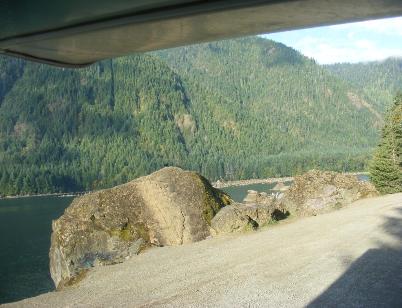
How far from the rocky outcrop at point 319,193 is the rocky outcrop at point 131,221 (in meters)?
2.97

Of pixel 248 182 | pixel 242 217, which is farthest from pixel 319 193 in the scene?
pixel 248 182

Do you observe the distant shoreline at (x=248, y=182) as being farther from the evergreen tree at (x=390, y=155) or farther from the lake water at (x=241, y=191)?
the evergreen tree at (x=390, y=155)

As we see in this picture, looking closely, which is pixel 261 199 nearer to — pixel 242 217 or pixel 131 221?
pixel 242 217

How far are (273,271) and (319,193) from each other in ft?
25.5

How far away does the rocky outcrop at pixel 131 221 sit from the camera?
16266mm

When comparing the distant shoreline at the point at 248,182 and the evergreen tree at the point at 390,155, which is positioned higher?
the evergreen tree at the point at 390,155

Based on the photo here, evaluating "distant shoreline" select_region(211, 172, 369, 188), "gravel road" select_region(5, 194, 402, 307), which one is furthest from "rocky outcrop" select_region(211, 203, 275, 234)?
"distant shoreline" select_region(211, 172, 369, 188)

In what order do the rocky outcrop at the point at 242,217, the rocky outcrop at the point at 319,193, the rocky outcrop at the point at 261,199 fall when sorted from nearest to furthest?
the rocky outcrop at the point at 242,217 → the rocky outcrop at the point at 319,193 → the rocky outcrop at the point at 261,199

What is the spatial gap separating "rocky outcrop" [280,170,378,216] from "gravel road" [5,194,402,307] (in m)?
1.59

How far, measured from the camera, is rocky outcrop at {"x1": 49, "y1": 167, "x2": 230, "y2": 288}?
53.4 feet

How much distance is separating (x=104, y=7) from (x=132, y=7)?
15 centimetres

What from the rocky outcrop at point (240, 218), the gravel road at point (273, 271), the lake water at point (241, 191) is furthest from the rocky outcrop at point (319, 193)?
the lake water at point (241, 191)

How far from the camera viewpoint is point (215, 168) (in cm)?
17925

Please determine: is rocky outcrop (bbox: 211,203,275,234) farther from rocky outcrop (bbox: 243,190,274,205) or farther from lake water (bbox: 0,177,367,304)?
lake water (bbox: 0,177,367,304)
